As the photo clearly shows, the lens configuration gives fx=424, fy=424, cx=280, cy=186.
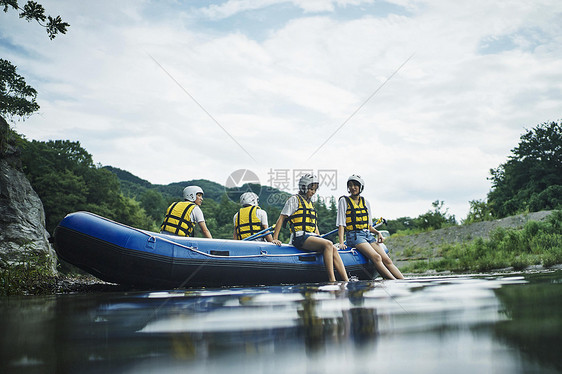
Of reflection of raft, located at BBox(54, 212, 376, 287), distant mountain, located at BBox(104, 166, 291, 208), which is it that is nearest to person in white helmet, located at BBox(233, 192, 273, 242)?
reflection of raft, located at BBox(54, 212, 376, 287)

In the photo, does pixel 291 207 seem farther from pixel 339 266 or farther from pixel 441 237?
pixel 441 237

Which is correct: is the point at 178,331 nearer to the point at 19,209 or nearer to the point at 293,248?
the point at 293,248

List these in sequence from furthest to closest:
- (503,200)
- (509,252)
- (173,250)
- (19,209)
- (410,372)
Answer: (503,200) → (509,252) → (19,209) → (173,250) → (410,372)

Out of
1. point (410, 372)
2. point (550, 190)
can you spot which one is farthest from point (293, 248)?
point (550, 190)

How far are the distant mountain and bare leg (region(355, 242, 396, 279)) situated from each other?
4302 centimetres

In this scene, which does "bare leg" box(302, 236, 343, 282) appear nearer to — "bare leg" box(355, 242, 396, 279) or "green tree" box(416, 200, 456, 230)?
"bare leg" box(355, 242, 396, 279)

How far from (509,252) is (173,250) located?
9.70 metres

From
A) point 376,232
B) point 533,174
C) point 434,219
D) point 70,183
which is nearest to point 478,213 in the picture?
point 434,219

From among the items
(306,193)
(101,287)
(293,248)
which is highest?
(306,193)

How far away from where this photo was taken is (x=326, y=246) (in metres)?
7.04

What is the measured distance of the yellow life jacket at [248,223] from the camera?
7930 millimetres

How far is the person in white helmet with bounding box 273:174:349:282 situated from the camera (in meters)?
7.05

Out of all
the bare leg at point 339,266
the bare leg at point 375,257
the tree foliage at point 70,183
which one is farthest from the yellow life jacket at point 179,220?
the tree foliage at point 70,183

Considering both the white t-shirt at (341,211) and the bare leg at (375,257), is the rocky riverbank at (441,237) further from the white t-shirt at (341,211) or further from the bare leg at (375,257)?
the white t-shirt at (341,211)
